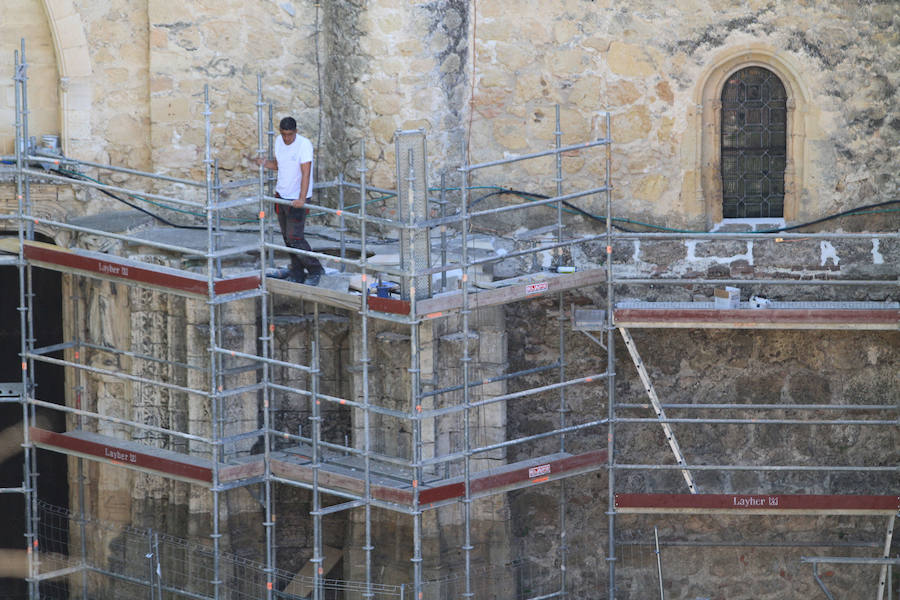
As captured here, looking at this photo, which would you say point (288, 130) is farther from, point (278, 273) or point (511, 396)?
point (511, 396)

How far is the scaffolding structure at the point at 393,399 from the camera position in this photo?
16078 millimetres

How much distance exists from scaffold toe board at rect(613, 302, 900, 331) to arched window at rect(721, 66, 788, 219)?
143 centimetres

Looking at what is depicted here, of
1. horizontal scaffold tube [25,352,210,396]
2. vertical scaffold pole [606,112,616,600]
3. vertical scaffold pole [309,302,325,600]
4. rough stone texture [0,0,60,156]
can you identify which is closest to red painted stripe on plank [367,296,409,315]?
vertical scaffold pole [309,302,325,600]

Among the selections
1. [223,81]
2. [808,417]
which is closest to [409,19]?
[223,81]

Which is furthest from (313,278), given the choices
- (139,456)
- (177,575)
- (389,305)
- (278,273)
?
(177,575)

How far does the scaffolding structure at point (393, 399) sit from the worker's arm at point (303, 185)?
0.18 metres

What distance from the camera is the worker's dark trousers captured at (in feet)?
53.6

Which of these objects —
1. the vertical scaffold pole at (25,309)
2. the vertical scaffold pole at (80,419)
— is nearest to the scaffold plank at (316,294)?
the vertical scaffold pole at (80,419)

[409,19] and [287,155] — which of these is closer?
[287,155]

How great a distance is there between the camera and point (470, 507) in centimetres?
1656

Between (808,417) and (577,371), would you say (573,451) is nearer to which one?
(577,371)

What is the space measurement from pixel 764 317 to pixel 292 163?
150 inches

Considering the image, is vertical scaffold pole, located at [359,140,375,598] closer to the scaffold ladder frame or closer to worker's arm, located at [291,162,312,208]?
worker's arm, located at [291,162,312,208]

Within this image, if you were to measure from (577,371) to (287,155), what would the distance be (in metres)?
2.98
